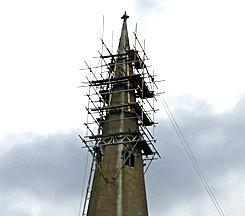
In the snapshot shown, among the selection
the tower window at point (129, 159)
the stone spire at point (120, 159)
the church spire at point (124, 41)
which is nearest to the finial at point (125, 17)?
the church spire at point (124, 41)

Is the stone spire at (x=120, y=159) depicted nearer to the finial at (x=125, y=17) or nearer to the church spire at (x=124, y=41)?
the church spire at (x=124, y=41)

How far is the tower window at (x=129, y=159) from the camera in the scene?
182 feet

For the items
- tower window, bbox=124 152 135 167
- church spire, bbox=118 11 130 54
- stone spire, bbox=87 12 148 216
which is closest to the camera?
stone spire, bbox=87 12 148 216

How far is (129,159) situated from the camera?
55.8 meters

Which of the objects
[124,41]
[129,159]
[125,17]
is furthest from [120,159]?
[125,17]

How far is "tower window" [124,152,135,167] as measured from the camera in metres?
55.4

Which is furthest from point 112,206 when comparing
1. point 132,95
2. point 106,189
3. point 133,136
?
point 132,95

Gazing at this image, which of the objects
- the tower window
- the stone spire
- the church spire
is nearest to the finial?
the church spire

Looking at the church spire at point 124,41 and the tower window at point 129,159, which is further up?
the church spire at point 124,41

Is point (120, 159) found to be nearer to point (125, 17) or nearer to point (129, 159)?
point (129, 159)

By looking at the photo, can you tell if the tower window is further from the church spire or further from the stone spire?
the church spire

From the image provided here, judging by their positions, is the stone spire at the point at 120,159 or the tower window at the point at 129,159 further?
the tower window at the point at 129,159

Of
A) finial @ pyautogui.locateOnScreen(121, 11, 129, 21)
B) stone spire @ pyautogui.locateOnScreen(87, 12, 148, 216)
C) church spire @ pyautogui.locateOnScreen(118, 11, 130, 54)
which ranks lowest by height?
stone spire @ pyautogui.locateOnScreen(87, 12, 148, 216)

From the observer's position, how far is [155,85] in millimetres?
62219
